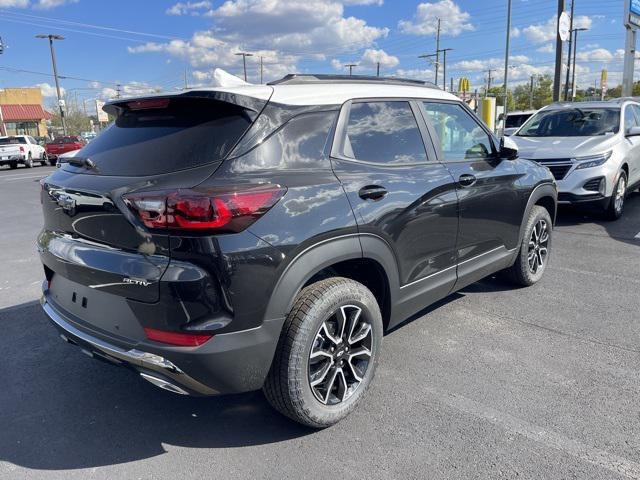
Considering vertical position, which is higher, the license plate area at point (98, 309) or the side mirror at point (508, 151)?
the side mirror at point (508, 151)

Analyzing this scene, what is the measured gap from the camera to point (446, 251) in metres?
3.54

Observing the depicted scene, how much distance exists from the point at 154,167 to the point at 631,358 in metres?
3.29

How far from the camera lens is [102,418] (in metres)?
2.94

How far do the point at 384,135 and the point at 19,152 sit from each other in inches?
1059

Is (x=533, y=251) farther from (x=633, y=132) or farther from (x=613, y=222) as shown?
(x=633, y=132)

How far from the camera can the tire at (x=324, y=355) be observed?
2.53m

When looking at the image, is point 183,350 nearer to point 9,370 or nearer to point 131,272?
point 131,272

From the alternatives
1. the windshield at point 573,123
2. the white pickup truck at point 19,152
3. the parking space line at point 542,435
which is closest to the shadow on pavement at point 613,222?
the windshield at point 573,123

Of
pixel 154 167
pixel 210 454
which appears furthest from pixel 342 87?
pixel 210 454

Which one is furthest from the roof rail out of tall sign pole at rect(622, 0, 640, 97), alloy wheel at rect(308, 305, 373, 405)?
tall sign pole at rect(622, 0, 640, 97)

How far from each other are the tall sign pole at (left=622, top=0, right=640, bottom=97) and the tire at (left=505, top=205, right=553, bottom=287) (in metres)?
16.1

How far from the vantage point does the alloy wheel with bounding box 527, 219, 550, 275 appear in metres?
4.86

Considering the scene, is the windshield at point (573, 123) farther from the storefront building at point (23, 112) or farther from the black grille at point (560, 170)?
the storefront building at point (23, 112)

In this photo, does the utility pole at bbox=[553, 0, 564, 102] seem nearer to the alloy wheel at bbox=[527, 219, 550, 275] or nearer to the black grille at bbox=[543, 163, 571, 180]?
the black grille at bbox=[543, 163, 571, 180]
